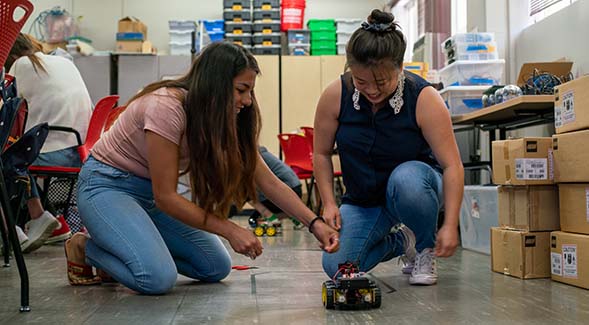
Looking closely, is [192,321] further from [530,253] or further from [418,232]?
[530,253]

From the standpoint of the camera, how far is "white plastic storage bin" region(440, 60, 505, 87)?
4.37 m

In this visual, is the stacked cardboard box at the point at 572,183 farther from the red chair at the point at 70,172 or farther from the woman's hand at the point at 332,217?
the red chair at the point at 70,172

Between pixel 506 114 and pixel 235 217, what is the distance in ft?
14.8

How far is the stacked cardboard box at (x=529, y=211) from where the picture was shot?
2477 millimetres

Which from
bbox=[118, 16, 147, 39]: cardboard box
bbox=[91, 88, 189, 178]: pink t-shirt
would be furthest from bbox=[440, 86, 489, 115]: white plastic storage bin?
bbox=[118, 16, 147, 39]: cardboard box

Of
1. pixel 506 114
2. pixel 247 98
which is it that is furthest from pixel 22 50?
pixel 506 114

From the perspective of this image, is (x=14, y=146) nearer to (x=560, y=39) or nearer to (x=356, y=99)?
(x=356, y=99)

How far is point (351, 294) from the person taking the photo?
177 centimetres

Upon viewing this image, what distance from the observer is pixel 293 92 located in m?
8.23

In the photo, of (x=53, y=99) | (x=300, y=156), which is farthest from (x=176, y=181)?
(x=300, y=156)

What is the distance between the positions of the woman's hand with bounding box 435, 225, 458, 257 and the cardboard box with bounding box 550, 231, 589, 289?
621 mm

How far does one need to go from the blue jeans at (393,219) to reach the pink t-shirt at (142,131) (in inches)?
22.9

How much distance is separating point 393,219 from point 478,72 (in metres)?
2.39

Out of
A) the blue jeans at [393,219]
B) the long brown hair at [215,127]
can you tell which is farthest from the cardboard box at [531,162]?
the long brown hair at [215,127]
